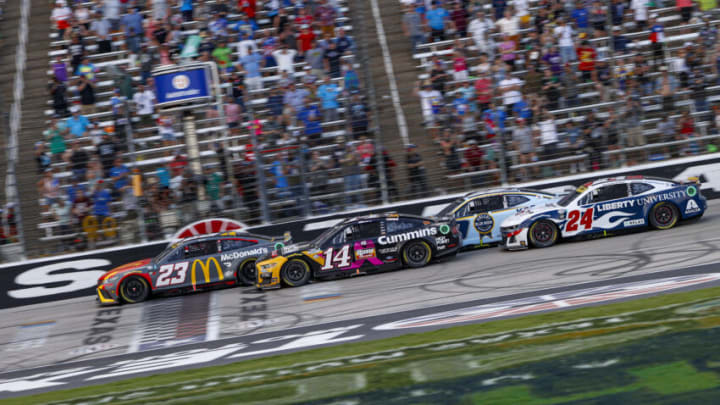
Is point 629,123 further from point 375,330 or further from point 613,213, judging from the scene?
point 375,330

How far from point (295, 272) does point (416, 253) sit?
2390 mm

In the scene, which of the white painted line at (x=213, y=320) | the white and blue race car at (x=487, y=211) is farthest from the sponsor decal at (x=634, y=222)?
the white painted line at (x=213, y=320)

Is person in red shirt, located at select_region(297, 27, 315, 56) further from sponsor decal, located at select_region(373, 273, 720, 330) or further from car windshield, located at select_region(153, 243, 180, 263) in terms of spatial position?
sponsor decal, located at select_region(373, 273, 720, 330)

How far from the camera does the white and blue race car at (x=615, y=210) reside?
50.6 ft

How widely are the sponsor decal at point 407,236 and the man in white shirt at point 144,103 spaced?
7.17 m

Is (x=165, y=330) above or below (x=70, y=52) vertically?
below

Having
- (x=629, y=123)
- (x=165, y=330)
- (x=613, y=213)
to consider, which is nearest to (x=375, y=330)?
(x=165, y=330)

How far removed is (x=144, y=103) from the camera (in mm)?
19625

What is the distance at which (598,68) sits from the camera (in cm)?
1877

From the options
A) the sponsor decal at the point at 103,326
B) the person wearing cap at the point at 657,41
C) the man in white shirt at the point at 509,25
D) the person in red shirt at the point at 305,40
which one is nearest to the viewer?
the sponsor decal at the point at 103,326

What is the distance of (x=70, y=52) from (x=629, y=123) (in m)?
14.3

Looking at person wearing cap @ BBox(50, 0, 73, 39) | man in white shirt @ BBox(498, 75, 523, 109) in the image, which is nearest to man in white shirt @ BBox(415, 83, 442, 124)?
man in white shirt @ BBox(498, 75, 523, 109)

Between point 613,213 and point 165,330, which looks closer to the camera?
point 165,330

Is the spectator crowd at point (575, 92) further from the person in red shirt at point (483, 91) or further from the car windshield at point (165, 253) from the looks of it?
the car windshield at point (165, 253)
